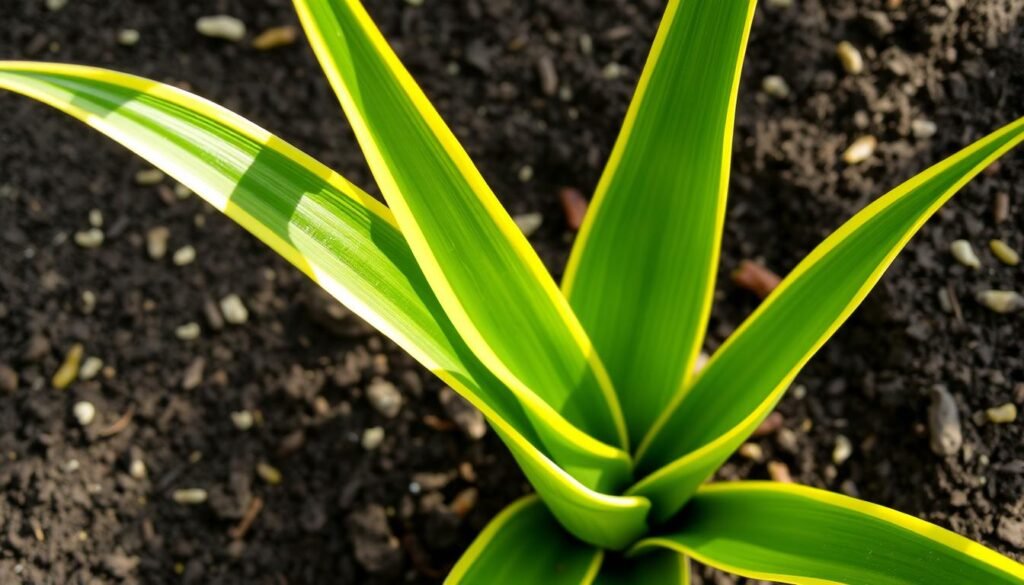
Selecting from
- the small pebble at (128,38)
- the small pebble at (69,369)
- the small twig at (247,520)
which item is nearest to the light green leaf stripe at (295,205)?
the small twig at (247,520)

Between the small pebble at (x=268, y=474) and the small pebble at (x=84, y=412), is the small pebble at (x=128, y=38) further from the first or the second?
the small pebble at (x=268, y=474)

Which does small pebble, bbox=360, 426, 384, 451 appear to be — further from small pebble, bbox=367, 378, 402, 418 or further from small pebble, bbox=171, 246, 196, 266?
small pebble, bbox=171, 246, 196, 266

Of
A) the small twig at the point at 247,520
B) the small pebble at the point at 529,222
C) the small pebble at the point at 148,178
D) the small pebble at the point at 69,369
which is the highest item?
the small pebble at the point at 529,222

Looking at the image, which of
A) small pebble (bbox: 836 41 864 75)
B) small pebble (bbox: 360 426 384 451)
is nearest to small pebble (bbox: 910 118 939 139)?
small pebble (bbox: 836 41 864 75)

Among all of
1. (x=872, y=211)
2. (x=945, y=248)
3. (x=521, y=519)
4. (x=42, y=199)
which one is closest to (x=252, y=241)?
(x=42, y=199)

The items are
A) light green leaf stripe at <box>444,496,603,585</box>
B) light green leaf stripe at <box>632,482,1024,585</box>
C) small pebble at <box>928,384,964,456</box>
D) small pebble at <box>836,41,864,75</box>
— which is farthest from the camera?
small pebble at <box>836,41,864,75</box>

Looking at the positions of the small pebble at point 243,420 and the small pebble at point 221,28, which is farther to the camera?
the small pebble at point 221,28
